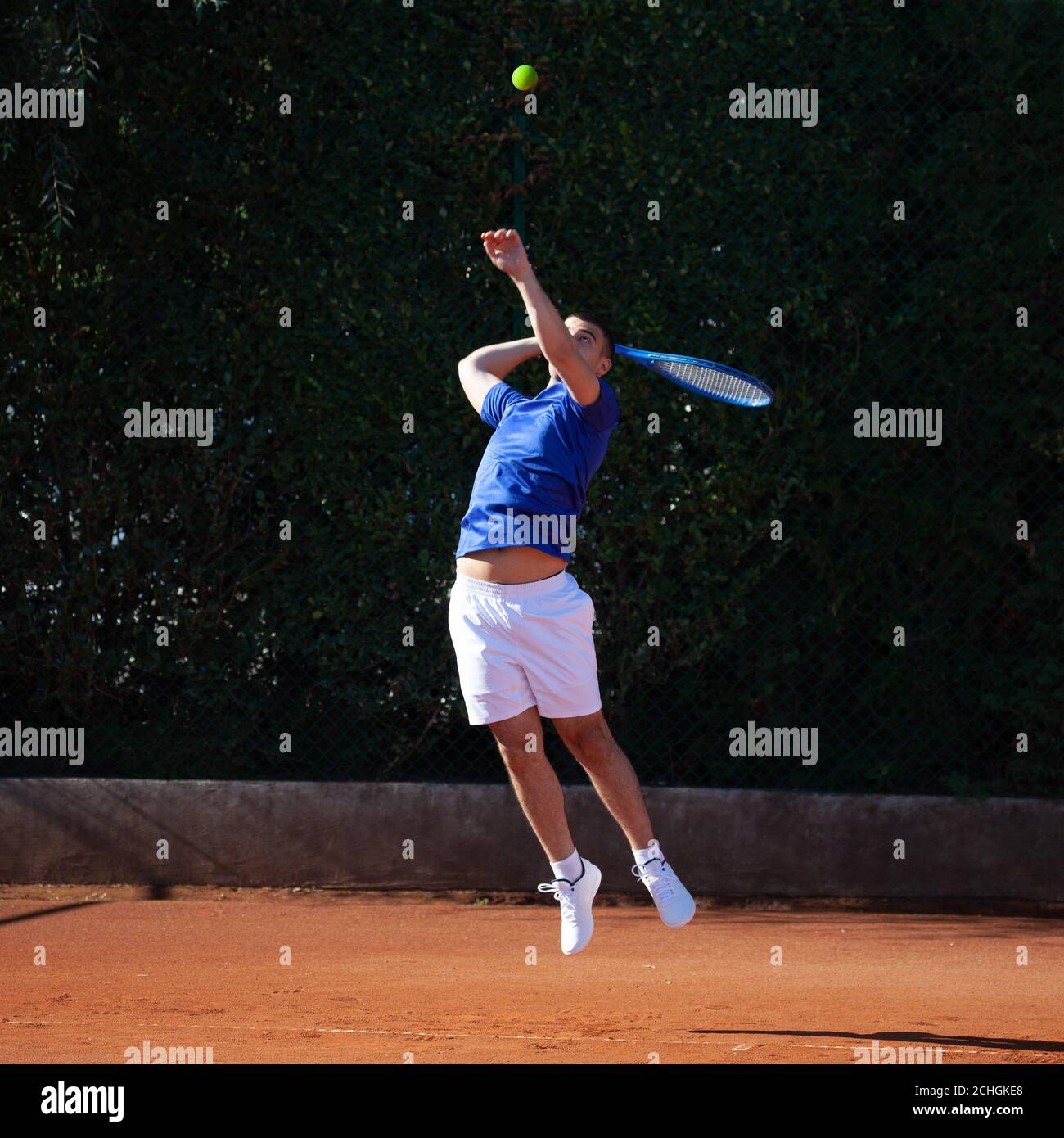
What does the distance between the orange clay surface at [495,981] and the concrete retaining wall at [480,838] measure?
115 mm

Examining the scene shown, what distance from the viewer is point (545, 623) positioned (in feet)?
16.4

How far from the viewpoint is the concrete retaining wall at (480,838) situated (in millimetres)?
6898

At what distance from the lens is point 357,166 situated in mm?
7262

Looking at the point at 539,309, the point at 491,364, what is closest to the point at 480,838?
the point at 491,364

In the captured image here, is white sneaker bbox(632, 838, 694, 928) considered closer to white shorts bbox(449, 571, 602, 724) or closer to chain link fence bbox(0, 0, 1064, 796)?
white shorts bbox(449, 571, 602, 724)

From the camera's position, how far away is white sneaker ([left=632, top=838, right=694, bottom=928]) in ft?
16.7

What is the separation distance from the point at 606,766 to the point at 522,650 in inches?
18.6

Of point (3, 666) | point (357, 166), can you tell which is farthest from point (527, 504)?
point (3, 666)

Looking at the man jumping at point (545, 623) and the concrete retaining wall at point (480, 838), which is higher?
the man jumping at point (545, 623)
